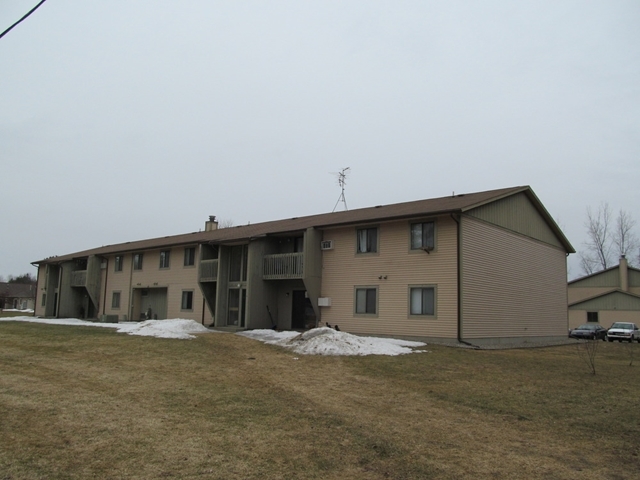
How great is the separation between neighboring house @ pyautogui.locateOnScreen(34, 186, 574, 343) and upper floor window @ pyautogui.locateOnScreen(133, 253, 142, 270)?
4570 millimetres

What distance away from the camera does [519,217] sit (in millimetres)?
24516

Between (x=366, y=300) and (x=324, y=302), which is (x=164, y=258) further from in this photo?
(x=366, y=300)

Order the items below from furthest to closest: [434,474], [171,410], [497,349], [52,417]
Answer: [497,349] → [171,410] → [52,417] → [434,474]

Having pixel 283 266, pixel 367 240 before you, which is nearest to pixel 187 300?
pixel 283 266

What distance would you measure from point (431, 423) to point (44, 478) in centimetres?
533

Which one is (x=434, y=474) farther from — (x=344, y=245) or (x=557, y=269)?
(x=557, y=269)

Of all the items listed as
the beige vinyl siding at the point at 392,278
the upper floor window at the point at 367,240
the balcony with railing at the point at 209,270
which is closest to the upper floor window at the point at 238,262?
the balcony with railing at the point at 209,270

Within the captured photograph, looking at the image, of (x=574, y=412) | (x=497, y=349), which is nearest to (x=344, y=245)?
(x=497, y=349)

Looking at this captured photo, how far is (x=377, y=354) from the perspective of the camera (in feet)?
52.3

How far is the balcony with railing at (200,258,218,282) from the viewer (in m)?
28.3

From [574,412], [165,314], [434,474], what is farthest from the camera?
[165,314]

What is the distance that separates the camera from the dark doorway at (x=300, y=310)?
26.0m

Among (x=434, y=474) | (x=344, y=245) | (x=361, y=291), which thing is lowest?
(x=434, y=474)

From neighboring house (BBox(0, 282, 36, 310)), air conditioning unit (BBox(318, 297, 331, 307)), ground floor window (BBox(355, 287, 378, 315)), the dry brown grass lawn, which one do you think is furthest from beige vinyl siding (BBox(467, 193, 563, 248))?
neighboring house (BBox(0, 282, 36, 310))
